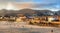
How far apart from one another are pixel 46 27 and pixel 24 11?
1.61 ft

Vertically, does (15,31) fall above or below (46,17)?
below

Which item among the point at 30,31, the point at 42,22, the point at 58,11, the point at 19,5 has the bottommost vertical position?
the point at 30,31

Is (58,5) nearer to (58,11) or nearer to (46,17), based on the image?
(58,11)

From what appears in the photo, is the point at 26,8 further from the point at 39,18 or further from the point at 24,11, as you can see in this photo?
the point at 39,18

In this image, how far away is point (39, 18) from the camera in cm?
208

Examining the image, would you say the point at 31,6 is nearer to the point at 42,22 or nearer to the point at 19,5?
the point at 19,5

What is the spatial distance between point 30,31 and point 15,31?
Result: 27 centimetres

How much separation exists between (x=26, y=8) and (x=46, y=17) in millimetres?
396

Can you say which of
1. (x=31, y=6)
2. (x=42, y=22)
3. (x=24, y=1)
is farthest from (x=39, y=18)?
(x=24, y=1)

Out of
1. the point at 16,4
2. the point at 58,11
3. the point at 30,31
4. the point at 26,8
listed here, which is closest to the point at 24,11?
the point at 26,8

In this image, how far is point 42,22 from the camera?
2.09 meters

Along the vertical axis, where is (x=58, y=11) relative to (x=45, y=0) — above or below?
below

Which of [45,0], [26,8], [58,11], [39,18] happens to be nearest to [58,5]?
[58,11]

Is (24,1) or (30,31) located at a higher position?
(24,1)
